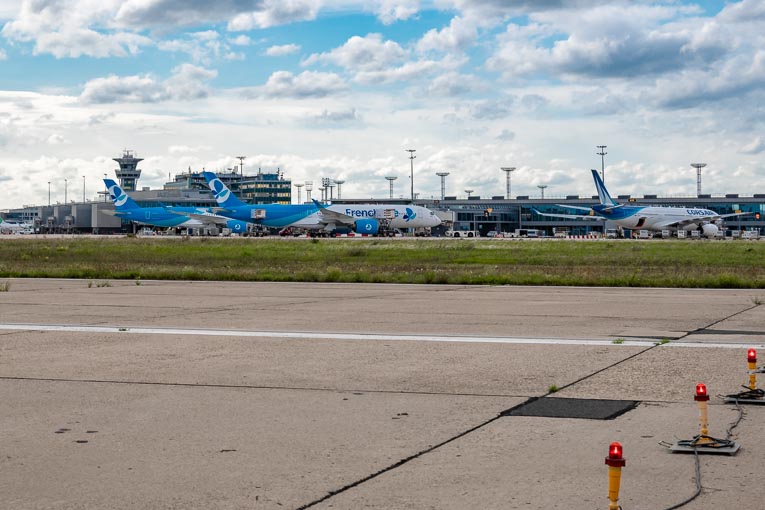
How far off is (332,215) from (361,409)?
322 feet

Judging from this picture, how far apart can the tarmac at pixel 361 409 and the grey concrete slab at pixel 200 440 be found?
0.08ft

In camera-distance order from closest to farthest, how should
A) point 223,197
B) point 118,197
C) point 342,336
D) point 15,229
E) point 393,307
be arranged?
1. point 342,336
2. point 393,307
3. point 223,197
4. point 118,197
5. point 15,229

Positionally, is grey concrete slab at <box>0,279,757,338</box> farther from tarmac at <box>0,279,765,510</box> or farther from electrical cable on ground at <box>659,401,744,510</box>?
electrical cable on ground at <box>659,401,744,510</box>

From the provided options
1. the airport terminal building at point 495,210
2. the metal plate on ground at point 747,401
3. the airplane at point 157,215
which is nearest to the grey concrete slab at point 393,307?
the metal plate on ground at point 747,401

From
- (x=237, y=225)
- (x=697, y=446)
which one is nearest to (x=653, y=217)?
(x=237, y=225)

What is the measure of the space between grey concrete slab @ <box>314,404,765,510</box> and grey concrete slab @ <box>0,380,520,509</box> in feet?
1.19

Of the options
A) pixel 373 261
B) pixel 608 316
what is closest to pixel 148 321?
pixel 608 316

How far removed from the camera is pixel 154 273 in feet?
112

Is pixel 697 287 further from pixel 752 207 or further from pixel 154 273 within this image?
pixel 752 207

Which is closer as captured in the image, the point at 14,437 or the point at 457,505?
the point at 457,505

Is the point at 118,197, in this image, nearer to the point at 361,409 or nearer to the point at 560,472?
the point at 361,409

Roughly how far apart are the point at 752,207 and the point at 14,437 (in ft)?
567

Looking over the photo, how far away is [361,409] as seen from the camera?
31.6 feet

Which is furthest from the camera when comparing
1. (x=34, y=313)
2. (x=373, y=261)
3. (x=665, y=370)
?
(x=373, y=261)
